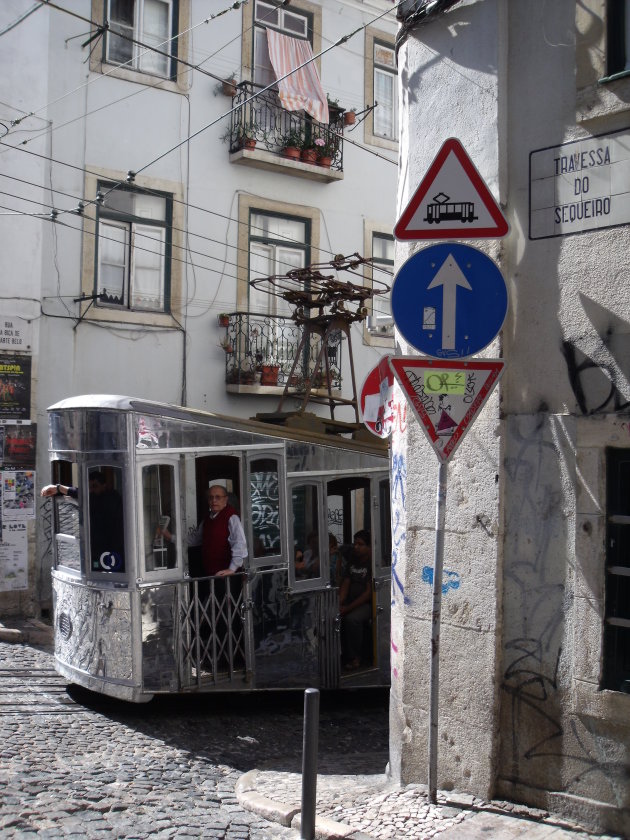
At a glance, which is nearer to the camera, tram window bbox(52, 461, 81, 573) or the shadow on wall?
the shadow on wall

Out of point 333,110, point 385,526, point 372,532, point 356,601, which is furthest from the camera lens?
point 333,110

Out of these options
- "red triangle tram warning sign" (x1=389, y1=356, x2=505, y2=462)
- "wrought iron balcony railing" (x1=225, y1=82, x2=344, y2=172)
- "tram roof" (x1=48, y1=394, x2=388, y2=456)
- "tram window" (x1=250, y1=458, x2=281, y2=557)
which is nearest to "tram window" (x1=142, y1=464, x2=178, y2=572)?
"tram roof" (x1=48, y1=394, x2=388, y2=456)

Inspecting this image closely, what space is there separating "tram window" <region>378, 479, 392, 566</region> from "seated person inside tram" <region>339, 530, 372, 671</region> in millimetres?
170

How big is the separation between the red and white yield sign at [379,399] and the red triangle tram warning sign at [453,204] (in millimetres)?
1555

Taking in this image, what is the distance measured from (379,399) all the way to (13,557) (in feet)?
24.5

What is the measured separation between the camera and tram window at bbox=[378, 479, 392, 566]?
33.0 feet

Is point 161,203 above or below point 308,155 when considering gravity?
below

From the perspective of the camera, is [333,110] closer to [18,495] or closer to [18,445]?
[18,445]

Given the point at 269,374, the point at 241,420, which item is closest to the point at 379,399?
the point at 241,420

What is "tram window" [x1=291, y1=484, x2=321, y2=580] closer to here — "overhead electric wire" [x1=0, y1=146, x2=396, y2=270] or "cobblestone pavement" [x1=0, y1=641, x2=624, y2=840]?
"cobblestone pavement" [x1=0, y1=641, x2=624, y2=840]

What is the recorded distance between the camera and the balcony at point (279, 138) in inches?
602

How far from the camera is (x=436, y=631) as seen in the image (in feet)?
17.1

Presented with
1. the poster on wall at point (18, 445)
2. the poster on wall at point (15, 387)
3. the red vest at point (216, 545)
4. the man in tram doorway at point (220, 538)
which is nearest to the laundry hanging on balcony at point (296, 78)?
the poster on wall at point (15, 387)

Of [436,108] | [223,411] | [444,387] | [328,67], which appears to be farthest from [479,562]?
[328,67]
